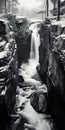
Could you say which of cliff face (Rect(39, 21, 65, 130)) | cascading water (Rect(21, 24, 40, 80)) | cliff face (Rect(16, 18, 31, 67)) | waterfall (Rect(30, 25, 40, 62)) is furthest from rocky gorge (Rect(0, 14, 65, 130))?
waterfall (Rect(30, 25, 40, 62))

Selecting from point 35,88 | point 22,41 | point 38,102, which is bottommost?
point 38,102

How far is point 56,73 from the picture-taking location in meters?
25.5

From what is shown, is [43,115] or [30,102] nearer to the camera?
[43,115]

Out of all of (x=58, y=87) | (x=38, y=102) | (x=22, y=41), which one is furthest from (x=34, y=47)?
(x=58, y=87)

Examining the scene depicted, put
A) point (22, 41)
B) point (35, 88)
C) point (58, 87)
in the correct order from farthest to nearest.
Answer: point (22, 41) < point (35, 88) < point (58, 87)

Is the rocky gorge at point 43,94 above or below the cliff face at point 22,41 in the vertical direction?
below

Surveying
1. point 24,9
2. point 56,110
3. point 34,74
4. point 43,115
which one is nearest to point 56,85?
point 56,110

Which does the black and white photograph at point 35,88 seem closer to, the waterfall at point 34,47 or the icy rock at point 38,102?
the icy rock at point 38,102

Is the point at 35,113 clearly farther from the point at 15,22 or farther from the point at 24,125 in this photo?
the point at 15,22

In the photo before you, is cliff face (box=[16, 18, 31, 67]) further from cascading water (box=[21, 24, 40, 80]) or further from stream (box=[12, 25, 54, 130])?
stream (box=[12, 25, 54, 130])

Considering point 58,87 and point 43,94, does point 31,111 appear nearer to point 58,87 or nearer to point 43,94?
point 43,94

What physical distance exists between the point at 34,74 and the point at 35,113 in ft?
48.1

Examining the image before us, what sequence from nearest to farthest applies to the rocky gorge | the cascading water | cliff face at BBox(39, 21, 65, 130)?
cliff face at BBox(39, 21, 65, 130), the rocky gorge, the cascading water

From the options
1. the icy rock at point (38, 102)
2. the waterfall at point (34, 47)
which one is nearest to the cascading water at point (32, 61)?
the waterfall at point (34, 47)
